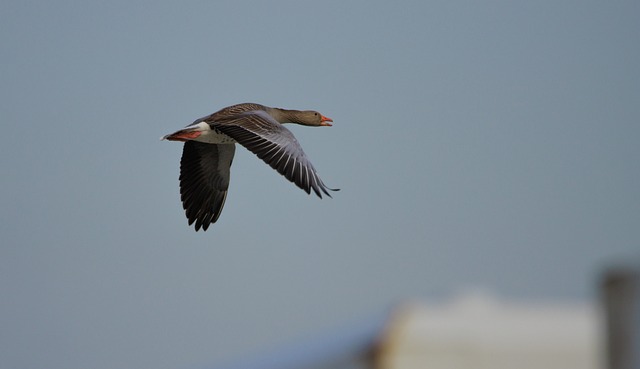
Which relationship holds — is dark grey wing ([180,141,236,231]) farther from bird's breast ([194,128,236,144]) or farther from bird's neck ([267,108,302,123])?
bird's breast ([194,128,236,144])

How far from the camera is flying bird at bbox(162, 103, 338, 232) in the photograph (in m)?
14.4

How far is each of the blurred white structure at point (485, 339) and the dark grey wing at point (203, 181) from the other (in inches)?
322

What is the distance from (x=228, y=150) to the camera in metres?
18.5

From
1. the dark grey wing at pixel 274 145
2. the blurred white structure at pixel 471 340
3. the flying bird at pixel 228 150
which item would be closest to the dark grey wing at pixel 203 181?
the flying bird at pixel 228 150

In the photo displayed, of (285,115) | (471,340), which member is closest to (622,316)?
(471,340)

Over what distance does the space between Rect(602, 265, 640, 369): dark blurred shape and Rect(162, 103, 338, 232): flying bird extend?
311 inches

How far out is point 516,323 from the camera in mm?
10906

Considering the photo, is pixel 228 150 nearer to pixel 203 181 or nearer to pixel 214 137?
pixel 203 181

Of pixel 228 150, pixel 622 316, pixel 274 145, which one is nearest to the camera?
pixel 622 316

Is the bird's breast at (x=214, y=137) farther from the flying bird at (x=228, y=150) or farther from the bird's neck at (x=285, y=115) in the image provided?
the bird's neck at (x=285, y=115)

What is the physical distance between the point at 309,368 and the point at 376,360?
56.0 inches

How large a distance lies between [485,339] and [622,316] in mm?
4893

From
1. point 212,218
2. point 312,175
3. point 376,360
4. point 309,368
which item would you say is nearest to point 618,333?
point 376,360

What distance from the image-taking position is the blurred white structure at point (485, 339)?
32.8 ft
